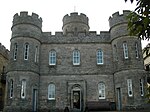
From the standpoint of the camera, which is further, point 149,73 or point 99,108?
point 149,73

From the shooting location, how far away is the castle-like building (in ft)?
69.0

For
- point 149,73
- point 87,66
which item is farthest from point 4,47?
point 149,73

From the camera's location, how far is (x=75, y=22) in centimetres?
3153

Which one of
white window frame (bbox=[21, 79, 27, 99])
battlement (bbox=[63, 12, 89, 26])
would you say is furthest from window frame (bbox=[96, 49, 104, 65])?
battlement (bbox=[63, 12, 89, 26])

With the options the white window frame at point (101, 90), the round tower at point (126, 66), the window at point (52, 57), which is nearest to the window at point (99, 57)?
the round tower at point (126, 66)

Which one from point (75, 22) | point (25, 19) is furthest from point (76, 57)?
point (75, 22)

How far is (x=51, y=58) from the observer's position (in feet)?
78.7

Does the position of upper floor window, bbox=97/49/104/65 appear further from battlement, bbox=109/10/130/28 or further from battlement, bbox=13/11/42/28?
battlement, bbox=13/11/42/28

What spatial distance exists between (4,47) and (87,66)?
42.0ft

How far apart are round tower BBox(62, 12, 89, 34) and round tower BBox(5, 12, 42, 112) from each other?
27.7ft

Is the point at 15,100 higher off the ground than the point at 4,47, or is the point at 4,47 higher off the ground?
the point at 4,47

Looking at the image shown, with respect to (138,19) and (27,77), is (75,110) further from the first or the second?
(138,19)

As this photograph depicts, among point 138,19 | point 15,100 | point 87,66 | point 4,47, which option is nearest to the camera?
point 138,19

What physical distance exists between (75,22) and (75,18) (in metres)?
0.60
